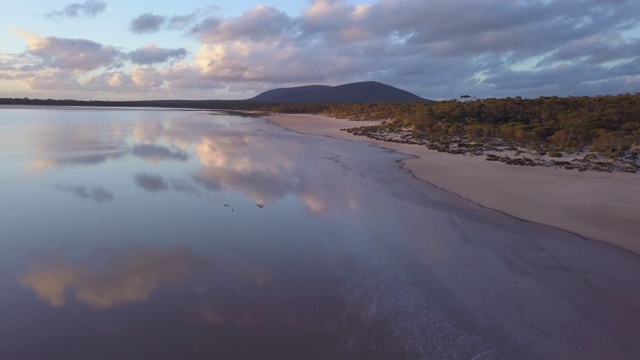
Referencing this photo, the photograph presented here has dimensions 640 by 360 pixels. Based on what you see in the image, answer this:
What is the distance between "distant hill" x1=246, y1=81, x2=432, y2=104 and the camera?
495 feet

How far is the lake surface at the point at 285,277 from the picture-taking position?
14.0 ft

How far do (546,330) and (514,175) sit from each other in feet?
29.1

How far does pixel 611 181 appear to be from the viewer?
11578 millimetres

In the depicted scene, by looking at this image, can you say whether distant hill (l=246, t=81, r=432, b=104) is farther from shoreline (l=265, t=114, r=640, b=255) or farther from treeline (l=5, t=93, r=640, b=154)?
shoreline (l=265, t=114, r=640, b=255)

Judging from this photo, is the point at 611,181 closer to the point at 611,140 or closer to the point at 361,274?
the point at 611,140

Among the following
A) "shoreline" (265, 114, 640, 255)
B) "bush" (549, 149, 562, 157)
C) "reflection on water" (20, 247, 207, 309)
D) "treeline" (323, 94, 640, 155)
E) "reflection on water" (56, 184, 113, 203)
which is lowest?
"reflection on water" (20, 247, 207, 309)

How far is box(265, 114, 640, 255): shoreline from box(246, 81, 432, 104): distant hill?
13313cm

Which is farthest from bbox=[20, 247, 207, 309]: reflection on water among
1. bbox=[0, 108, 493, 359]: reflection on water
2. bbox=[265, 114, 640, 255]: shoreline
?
bbox=[265, 114, 640, 255]: shoreline

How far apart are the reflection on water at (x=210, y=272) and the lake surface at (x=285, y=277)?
0.02m

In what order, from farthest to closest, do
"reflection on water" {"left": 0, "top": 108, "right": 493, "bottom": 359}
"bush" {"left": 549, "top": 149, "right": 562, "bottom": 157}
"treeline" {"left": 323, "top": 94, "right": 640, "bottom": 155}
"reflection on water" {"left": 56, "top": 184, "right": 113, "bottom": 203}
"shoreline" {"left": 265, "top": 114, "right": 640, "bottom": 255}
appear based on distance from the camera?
"treeline" {"left": 323, "top": 94, "right": 640, "bottom": 155} → "bush" {"left": 549, "top": 149, "right": 562, "bottom": 157} → "reflection on water" {"left": 56, "top": 184, "right": 113, "bottom": 203} → "shoreline" {"left": 265, "top": 114, "right": 640, "bottom": 255} → "reflection on water" {"left": 0, "top": 108, "right": 493, "bottom": 359}

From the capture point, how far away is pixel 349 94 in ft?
510

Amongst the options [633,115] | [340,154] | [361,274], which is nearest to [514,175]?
[340,154]

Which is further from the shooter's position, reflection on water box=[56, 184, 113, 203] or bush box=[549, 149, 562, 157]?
bush box=[549, 149, 562, 157]

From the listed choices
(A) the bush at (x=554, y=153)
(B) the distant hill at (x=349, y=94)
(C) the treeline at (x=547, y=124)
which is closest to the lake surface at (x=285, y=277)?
(A) the bush at (x=554, y=153)
